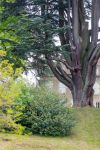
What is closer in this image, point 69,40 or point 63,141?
point 63,141

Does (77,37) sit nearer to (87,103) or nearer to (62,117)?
(87,103)

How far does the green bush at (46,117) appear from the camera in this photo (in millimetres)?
11766

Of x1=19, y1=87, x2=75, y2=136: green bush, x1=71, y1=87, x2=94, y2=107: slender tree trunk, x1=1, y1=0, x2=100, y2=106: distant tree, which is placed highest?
x1=1, y1=0, x2=100, y2=106: distant tree

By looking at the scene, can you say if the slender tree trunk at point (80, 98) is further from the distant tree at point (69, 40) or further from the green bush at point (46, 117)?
the green bush at point (46, 117)

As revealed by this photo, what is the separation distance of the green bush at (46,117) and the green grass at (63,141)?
1.33 feet

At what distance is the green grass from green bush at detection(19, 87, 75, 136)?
0.41m

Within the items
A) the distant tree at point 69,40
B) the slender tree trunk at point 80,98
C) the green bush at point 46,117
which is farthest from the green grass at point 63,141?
the distant tree at point 69,40

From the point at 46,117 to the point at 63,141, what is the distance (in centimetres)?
124

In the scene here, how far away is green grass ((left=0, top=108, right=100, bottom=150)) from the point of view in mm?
9742

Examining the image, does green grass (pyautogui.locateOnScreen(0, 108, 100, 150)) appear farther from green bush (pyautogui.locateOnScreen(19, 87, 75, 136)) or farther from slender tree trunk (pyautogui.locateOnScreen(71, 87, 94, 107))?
slender tree trunk (pyautogui.locateOnScreen(71, 87, 94, 107))

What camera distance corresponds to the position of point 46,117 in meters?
11.9

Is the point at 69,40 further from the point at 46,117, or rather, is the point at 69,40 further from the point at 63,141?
the point at 63,141

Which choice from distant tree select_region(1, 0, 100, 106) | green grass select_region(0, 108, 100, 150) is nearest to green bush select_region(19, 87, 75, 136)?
green grass select_region(0, 108, 100, 150)

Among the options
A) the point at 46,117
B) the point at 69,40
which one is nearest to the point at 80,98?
the point at 69,40
